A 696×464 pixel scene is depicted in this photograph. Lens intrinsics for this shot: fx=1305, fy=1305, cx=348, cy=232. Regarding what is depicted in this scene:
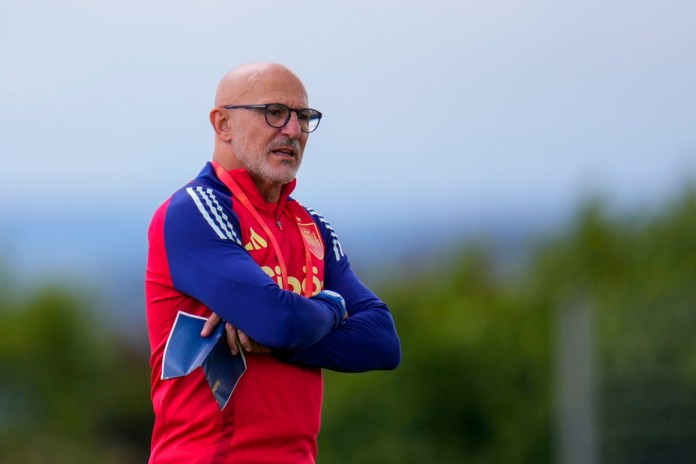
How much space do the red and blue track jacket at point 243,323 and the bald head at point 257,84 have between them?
0.24 m

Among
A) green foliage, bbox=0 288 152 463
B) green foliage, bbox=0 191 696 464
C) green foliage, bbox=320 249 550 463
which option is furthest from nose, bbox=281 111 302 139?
green foliage, bbox=0 288 152 463

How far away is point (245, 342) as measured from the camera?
3.78 metres

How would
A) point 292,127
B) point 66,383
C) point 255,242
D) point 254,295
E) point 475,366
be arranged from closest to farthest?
point 254,295
point 255,242
point 292,127
point 475,366
point 66,383

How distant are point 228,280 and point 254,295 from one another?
0.28 feet

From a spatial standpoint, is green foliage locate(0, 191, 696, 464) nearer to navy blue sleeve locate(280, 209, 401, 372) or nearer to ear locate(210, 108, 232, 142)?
navy blue sleeve locate(280, 209, 401, 372)

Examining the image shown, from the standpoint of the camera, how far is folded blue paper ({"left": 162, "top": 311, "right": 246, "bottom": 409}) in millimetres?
3766

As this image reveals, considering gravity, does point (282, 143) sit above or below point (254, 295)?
above

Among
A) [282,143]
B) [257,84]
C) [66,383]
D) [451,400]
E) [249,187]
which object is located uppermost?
[257,84]

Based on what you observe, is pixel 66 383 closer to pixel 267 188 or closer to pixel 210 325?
pixel 267 188

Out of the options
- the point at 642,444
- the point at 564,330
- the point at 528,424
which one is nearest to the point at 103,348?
the point at 528,424

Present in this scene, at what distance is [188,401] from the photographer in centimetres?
383

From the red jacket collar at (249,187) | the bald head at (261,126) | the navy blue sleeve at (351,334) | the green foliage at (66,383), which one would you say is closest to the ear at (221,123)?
the bald head at (261,126)

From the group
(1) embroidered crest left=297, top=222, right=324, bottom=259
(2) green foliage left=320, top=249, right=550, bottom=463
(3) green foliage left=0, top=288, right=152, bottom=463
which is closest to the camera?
(1) embroidered crest left=297, top=222, right=324, bottom=259

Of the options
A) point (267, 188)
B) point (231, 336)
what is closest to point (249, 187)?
point (267, 188)
